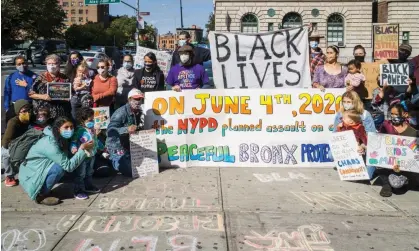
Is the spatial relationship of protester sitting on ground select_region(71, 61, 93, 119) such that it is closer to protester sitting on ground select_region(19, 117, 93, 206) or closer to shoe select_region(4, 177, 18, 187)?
shoe select_region(4, 177, 18, 187)

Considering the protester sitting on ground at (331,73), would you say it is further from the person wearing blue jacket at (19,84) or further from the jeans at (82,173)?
the person wearing blue jacket at (19,84)

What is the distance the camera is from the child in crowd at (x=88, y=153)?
4.92 meters

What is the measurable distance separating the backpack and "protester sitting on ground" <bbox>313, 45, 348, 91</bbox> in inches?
159

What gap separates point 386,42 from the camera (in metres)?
6.94

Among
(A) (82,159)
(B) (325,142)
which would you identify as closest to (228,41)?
(B) (325,142)

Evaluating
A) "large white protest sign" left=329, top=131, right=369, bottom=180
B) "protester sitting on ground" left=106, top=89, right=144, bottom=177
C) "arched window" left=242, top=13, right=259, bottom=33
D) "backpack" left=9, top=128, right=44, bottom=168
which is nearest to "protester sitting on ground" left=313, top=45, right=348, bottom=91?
"large white protest sign" left=329, top=131, right=369, bottom=180

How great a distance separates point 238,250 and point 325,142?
129 inches

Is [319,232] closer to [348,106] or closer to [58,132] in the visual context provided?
[348,106]

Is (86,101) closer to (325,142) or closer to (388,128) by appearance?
(325,142)

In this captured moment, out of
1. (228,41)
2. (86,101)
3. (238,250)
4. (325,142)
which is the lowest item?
(238,250)

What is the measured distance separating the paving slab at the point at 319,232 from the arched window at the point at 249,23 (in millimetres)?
38060

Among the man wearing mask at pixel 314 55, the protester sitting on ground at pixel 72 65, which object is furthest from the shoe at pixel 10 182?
the man wearing mask at pixel 314 55

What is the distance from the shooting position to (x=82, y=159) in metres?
4.77

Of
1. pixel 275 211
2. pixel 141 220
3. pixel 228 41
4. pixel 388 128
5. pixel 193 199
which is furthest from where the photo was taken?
pixel 228 41
